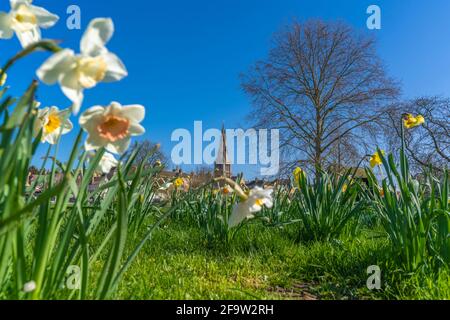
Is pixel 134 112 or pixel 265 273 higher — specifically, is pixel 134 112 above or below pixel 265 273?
above

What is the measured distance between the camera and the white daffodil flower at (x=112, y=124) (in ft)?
2.92

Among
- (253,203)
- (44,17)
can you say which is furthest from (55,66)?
(253,203)

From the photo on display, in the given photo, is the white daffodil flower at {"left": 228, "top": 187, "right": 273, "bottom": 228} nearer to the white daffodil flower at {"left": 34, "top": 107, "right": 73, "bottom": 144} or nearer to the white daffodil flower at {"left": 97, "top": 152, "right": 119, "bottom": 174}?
the white daffodil flower at {"left": 97, "top": 152, "right": 119, "bottom": 174}

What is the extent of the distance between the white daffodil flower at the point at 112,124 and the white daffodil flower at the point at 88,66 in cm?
11

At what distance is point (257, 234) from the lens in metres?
2.87

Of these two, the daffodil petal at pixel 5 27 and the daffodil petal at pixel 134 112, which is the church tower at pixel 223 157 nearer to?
the daffodil petal at pixel 134 112

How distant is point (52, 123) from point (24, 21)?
1.03ft

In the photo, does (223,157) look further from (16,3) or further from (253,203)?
(16,3)

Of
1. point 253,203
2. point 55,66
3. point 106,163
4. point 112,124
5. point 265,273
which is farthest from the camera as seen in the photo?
point 265,273

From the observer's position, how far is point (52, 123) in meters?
1.15

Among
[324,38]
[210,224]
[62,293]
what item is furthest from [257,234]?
[324,38]
